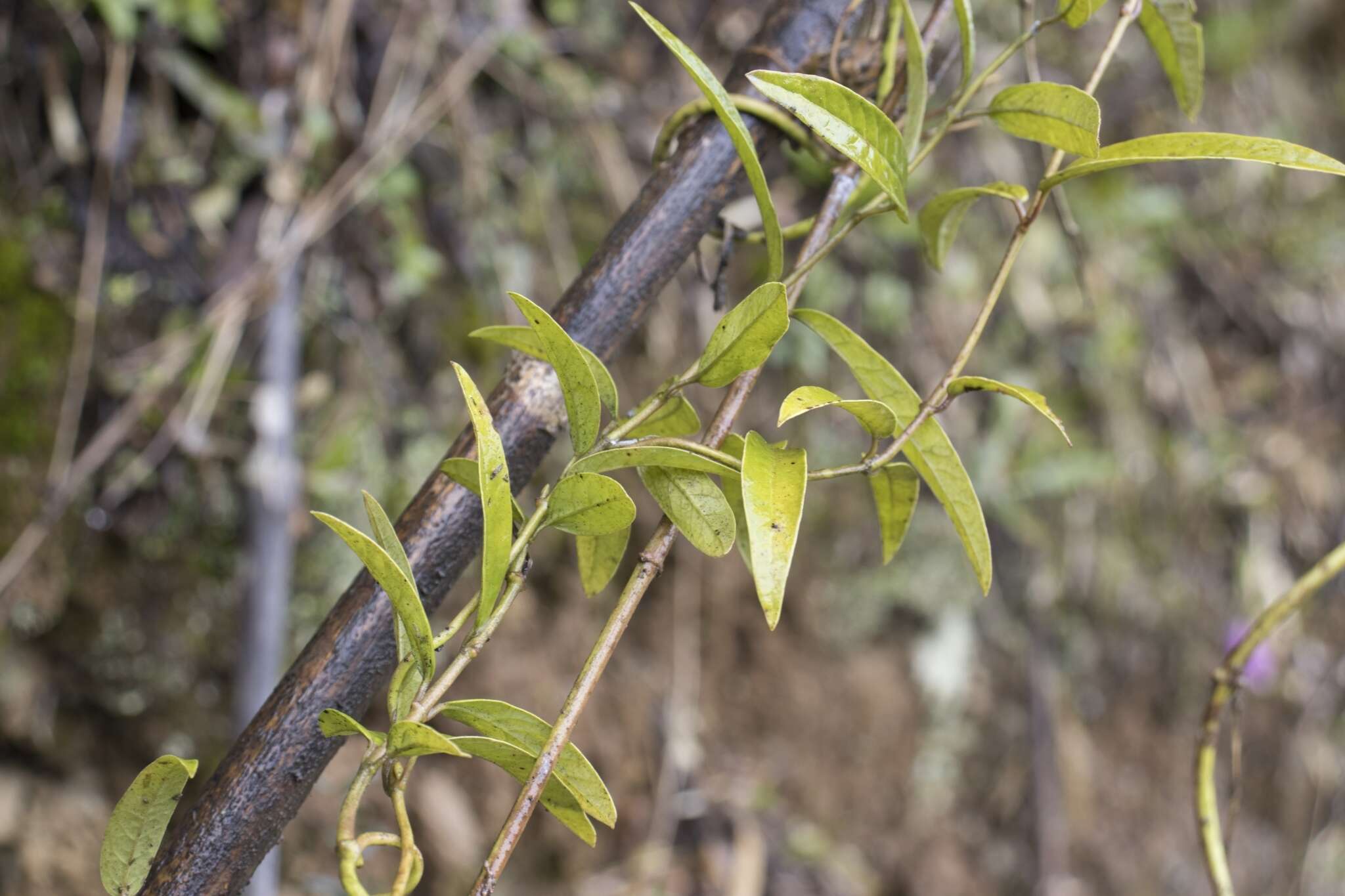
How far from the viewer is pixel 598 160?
3.85 feet

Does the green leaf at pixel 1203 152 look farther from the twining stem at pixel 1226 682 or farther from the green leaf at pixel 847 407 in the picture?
the twining stem at pixel 1226 682

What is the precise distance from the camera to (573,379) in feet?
1.19

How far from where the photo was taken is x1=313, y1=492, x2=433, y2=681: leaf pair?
314 millimetres

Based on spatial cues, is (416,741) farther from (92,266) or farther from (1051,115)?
(92,266)

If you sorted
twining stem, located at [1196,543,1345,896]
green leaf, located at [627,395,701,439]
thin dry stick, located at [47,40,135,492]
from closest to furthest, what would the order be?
green leaf, located at [627,395,701,439] < twining stem, located at [1196,543,1345,896] < thin dry stick, located at [47,40,135,492]

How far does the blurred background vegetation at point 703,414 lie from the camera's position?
36.4 inches

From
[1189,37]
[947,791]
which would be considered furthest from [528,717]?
[947,791]

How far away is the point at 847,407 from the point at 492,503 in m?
0.14

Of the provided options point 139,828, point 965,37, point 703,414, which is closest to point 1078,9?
point 965,37

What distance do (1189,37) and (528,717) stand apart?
1.54 ft

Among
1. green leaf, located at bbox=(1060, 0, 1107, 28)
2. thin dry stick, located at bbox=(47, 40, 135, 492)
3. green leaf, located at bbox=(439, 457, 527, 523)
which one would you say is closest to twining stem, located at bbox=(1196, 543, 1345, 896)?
green leaf, located at bbox=(1060, 0, 1107, 28)

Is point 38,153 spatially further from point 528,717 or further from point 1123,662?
point 1123,662

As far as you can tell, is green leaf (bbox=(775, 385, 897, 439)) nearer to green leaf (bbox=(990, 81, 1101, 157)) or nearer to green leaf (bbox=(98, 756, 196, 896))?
green leaf (bbox=(990, 81, 1101, 157))

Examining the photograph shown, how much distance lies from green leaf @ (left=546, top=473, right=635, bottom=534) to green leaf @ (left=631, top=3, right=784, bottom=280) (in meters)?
0.13
